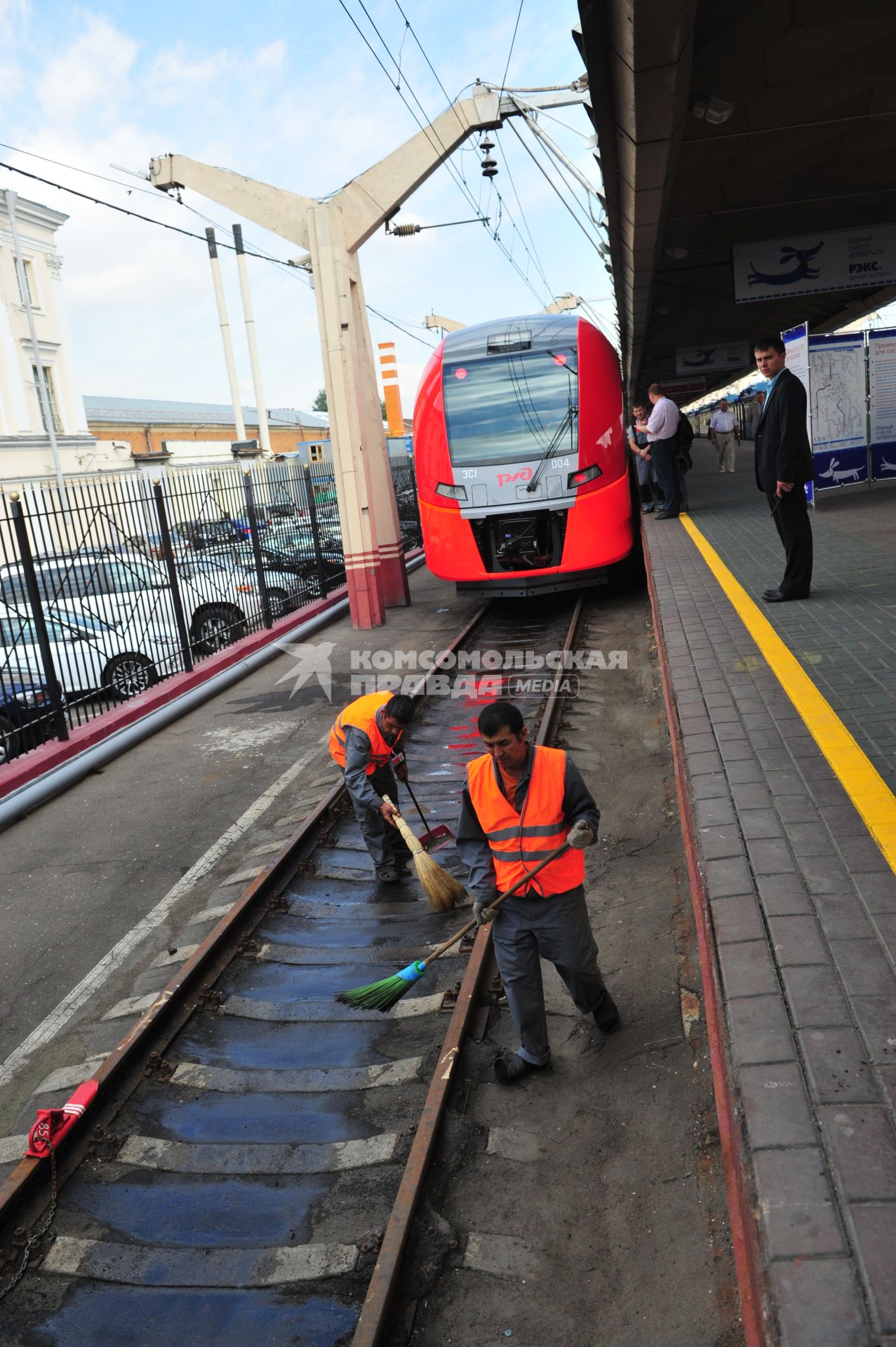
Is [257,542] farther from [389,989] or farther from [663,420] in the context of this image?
[389,989]

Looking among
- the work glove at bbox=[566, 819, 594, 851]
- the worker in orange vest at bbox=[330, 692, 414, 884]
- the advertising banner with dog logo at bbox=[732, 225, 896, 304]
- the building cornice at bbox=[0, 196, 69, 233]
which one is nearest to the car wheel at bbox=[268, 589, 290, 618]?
the advertising banner with dog logo at bbox=[732, 225, 896, 304]

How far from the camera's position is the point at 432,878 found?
550cm

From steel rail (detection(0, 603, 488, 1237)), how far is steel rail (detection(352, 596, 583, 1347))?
1.31m

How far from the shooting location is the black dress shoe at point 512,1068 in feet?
13.6

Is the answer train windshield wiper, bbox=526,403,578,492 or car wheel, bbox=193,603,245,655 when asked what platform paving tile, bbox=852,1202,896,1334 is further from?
car wheel, bbox=193,603,245,655

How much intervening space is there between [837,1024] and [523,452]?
32.0 feet

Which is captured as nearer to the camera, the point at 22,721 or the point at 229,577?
the point at 22,721

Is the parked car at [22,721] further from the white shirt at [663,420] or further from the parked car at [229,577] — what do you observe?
the white shirt at [663,420]

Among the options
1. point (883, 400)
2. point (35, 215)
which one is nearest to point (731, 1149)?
point (883, 400)

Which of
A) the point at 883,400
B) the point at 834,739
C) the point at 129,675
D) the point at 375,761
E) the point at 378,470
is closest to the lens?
the point at 834,739

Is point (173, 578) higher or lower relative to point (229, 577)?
higher

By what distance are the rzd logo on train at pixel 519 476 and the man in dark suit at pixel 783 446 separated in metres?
4.61

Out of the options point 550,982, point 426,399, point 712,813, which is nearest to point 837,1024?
point 712,813

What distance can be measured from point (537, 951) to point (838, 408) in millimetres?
12120
